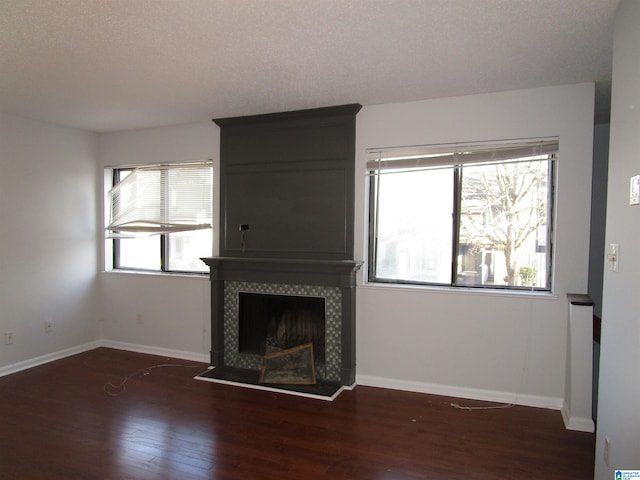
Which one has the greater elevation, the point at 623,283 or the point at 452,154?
the point at 452,154

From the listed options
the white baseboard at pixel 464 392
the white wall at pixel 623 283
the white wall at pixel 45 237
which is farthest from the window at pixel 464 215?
the white wall at pixel 45 237

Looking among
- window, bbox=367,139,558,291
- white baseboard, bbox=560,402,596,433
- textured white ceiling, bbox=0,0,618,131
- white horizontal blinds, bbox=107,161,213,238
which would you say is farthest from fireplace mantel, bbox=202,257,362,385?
white baseboard, bbox=560,402,596,433

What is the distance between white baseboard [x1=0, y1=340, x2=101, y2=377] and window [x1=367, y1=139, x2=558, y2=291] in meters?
3.47

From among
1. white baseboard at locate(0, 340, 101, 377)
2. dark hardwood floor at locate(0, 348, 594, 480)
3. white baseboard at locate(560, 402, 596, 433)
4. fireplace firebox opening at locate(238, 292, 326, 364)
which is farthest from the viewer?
white baseboard at locate(0, 340, 101, 377)

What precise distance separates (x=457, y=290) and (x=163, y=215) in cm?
325

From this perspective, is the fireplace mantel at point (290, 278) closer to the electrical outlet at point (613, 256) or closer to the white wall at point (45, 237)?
the white wall at point (45, 237)

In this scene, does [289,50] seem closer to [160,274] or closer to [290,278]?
[290,278]

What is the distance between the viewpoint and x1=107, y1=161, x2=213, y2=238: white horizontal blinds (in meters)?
4.57

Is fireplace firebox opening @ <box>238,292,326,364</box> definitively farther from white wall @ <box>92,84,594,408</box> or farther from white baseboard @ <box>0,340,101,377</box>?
white baseboard @ <box>0,340,101,377</box>

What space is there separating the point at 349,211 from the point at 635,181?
2.36 m

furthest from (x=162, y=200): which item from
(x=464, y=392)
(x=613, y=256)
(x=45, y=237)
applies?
(x=613, y=256)

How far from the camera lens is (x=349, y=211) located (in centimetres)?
388

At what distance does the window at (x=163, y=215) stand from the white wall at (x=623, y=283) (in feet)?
11.8

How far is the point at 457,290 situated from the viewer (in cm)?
358
